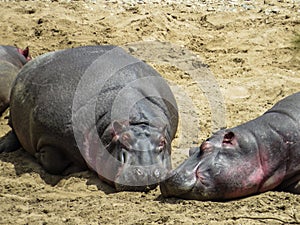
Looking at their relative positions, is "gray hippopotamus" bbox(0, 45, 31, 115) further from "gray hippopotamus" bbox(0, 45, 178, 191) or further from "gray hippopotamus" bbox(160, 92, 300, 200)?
"gray hippopotamus" bbox(160, 92, 300, 200)

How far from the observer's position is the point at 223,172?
4.39 m

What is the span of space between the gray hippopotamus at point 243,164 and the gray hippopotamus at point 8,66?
116 inches

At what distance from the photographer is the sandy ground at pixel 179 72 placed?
4.20 metres

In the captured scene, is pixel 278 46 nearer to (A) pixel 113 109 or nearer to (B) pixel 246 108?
(B) pixel 246 108

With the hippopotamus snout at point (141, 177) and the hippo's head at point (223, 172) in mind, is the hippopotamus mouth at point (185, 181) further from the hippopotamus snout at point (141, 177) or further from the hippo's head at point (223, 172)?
the hippopotamus snout at point (141, 177)

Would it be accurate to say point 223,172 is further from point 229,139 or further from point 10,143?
point 10,143

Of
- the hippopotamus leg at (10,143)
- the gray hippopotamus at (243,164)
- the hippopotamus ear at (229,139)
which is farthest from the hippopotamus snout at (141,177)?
the hippopotamus leg at (10,143)

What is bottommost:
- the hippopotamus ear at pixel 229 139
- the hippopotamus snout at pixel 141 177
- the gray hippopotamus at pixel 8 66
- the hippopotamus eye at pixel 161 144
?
the gray hippopotamus at pixel 8 66

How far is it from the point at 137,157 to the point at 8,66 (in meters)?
3.05

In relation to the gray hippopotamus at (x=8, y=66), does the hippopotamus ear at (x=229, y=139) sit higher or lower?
higher

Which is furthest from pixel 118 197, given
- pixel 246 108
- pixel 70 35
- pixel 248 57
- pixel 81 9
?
pixel 81 9

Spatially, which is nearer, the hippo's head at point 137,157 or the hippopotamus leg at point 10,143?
the hippo's head at point 137,157

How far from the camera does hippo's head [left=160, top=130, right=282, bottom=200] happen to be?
4.37 m

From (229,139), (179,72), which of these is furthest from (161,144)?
(179,72)
